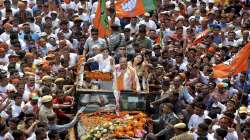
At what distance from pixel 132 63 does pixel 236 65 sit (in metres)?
3.07

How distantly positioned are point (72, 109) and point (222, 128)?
366 cm

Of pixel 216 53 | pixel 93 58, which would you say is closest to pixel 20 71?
pixel 93 58

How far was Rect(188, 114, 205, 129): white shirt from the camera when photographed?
2028 cm

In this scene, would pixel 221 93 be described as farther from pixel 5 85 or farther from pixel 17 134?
pixel 17 134

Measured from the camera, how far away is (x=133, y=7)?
2444 cm

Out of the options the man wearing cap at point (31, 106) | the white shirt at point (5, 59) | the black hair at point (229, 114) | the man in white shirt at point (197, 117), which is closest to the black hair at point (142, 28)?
the white shirt at point (5, 59)

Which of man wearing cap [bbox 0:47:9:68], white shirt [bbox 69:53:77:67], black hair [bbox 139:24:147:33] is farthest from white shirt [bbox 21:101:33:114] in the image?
black hair [bbox 139:24:147:33]

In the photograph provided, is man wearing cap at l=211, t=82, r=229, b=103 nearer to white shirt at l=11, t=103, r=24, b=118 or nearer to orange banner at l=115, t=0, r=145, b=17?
orange banner at l=115, t=0, r=145, b=17

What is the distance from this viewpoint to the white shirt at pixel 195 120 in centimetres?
2028

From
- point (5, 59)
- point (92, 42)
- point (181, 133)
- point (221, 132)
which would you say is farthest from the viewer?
point (92, 42)

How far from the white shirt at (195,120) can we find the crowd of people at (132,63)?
24mm

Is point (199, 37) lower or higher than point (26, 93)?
higher

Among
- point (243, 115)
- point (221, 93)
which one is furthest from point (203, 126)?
point (221, 93)

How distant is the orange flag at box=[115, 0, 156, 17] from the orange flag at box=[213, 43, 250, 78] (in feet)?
11.5
